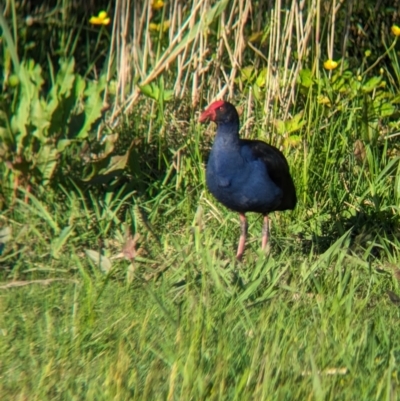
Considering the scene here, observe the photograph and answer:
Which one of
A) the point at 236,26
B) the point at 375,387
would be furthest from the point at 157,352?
the point at 236,26

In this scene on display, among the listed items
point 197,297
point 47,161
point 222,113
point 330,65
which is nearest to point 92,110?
point 47,161

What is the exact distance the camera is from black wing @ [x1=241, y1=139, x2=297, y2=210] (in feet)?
15.8

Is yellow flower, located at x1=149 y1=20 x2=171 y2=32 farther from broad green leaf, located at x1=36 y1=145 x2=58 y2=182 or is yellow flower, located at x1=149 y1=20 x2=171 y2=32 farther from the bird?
broad green leaf, located at x1=36 y1=145 x2=58 y2=182

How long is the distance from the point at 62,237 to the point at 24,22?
2742 mm

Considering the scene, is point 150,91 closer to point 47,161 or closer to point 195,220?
point 47,161

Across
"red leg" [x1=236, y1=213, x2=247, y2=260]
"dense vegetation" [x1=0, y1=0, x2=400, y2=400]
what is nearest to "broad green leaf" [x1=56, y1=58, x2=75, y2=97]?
"dense vegetation" [x1=0, y1=0, x2=400, y2=400]

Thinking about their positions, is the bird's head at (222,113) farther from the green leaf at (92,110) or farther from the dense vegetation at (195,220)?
the green leaf at (92,110)

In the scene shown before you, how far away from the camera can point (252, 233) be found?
522 cm

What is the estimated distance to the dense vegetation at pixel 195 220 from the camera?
10.5 ft

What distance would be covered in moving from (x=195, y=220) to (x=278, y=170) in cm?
49

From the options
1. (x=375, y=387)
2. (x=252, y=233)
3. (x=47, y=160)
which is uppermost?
(x=375, y=387)

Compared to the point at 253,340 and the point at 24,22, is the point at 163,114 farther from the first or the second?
the point at 253,340

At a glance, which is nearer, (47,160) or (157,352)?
(157,352)

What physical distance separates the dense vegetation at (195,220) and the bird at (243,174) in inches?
8.8
